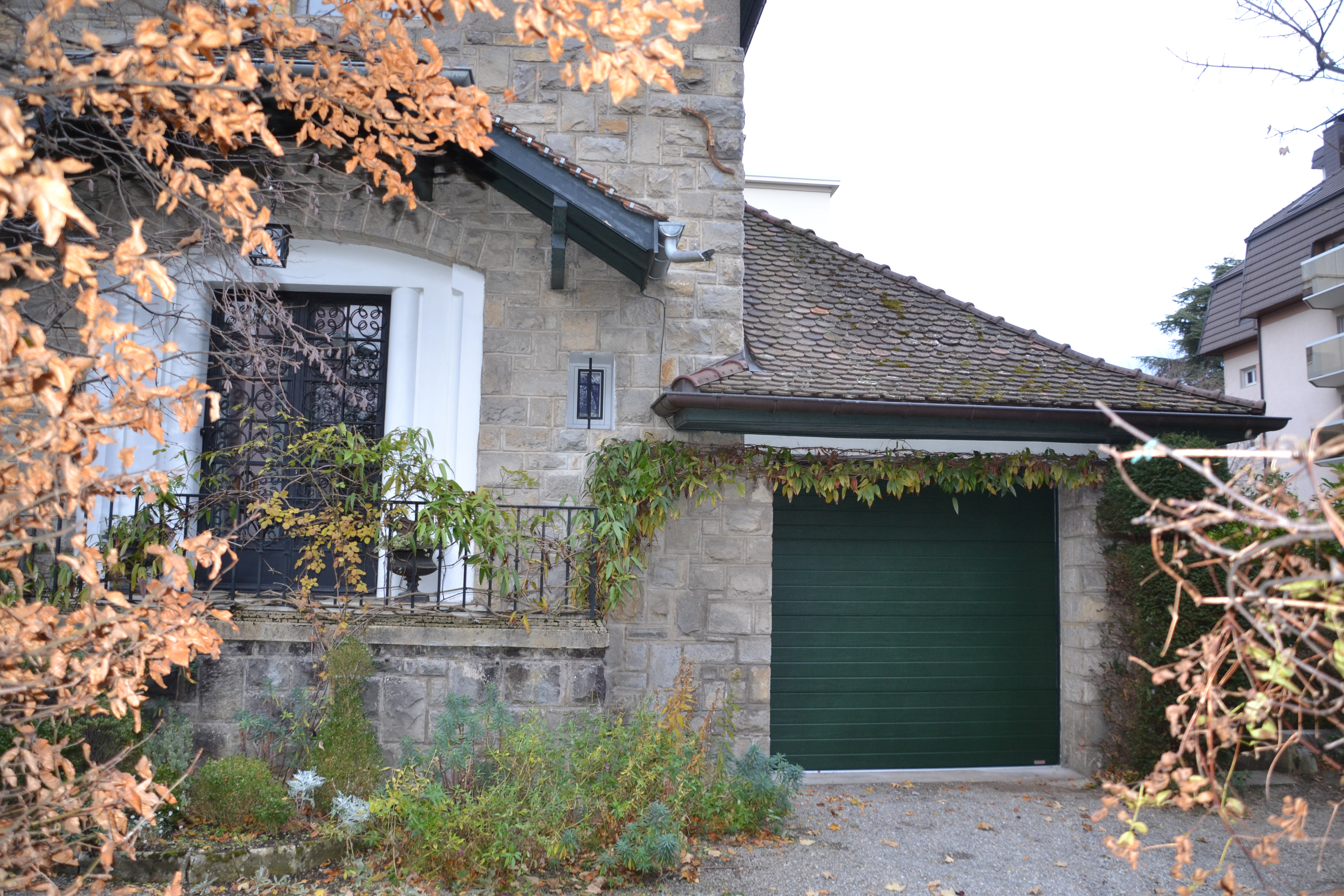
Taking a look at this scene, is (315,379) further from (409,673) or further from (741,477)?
(741,477)

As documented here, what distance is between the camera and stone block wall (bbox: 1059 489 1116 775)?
754cm

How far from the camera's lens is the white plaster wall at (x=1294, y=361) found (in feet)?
62.5

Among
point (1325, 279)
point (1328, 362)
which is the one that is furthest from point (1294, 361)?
point (1325, 279)

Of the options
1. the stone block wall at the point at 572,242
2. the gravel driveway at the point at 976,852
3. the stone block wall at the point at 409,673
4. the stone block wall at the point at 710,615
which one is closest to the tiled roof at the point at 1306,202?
the gravel driveway at the point at 976,852

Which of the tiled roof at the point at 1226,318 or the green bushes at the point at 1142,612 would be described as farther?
the tiled roof at the point at 1226,318

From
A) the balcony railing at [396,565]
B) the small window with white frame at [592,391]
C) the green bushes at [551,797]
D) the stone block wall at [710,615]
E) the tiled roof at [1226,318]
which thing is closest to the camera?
the green bushes at [551,797]

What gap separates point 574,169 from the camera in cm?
641

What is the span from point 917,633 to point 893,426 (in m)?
2.11

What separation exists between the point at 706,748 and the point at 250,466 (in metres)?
4.02

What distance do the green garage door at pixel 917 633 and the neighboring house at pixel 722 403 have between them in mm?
19

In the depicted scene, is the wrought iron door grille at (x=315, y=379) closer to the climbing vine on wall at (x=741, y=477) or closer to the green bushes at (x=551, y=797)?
the climbing vine on wall at (x=741, y=477)

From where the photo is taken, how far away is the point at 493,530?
239 inches

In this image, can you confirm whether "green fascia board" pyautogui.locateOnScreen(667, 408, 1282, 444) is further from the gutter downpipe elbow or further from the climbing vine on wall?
the gutter downpipe elbow

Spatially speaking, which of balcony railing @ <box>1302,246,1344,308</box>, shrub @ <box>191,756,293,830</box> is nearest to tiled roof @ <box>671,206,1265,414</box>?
shrub @ <box>191,756,293,830</box>
